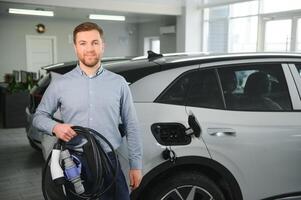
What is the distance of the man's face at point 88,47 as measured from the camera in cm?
172

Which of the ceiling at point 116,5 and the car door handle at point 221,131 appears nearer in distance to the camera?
the car door handle at point 221,131

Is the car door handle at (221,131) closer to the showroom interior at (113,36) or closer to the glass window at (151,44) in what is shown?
the showroom interior at (113,36)

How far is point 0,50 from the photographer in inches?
468

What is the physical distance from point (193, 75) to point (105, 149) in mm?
863

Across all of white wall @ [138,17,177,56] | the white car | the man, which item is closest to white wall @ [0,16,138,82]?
white wall @ [138,17,177,56]

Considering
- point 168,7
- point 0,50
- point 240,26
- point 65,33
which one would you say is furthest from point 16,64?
point 240,26

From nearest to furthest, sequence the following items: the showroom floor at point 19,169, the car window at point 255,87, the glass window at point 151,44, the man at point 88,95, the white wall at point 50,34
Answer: the man at point 88,95
the car window at point 255,87
the showroom floor at point 19,169
the white wall at point 50,34
the glass window at point 151,44

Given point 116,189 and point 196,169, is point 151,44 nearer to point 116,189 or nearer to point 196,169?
point 196,169

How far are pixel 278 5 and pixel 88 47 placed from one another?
26.8 feet

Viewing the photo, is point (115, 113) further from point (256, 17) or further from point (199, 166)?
point (256, 17)

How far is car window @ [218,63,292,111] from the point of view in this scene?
240 cm

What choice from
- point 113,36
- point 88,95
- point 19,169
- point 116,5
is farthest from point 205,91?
point 113,36

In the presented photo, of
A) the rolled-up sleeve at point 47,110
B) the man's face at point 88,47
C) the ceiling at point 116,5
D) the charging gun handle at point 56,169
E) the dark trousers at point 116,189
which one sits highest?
the ceiling at point 116,5

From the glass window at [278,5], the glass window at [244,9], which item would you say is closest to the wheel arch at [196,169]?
the glass window at [278,5]
